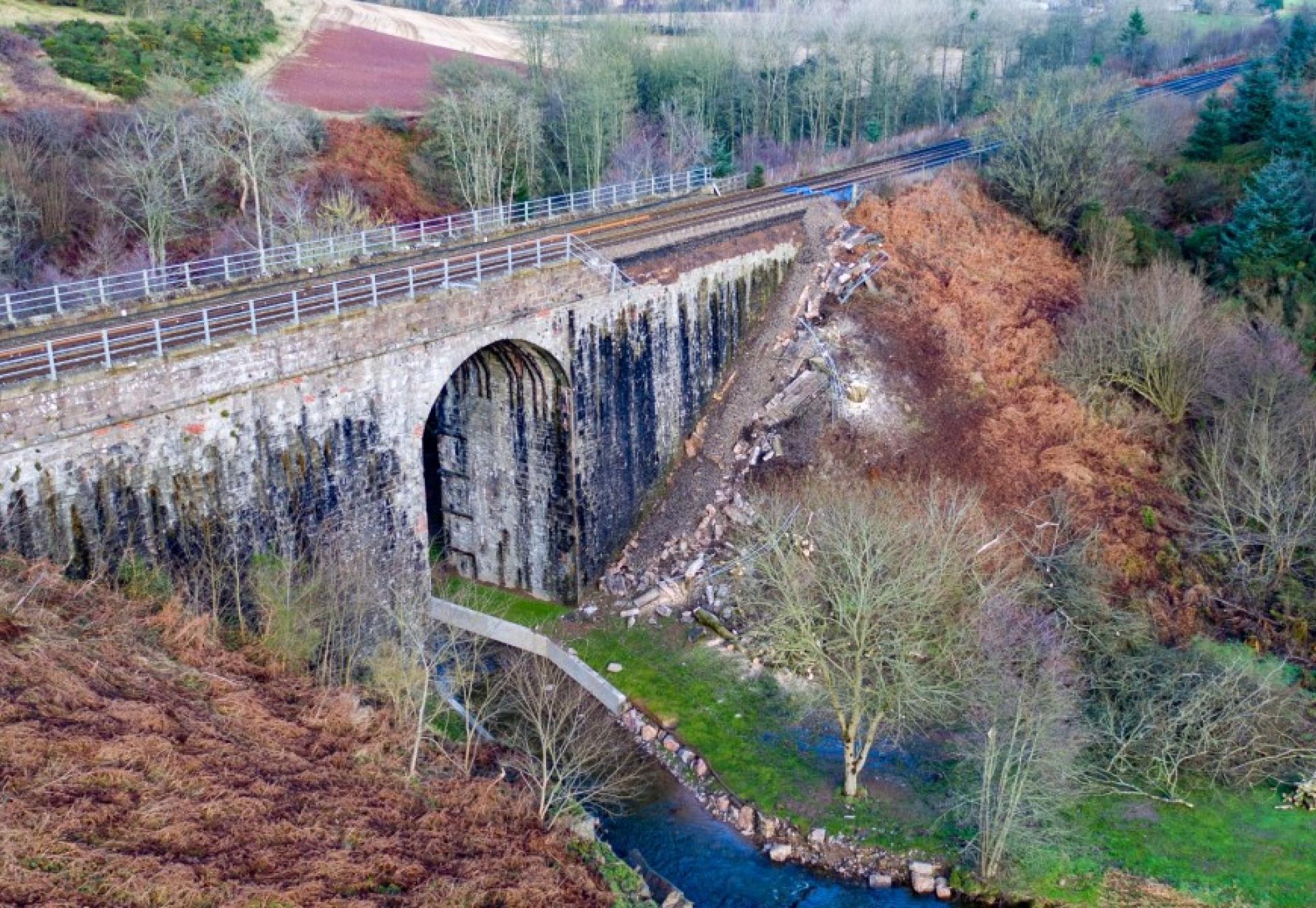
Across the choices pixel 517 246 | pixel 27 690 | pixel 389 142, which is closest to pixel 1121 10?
pixel 389 142

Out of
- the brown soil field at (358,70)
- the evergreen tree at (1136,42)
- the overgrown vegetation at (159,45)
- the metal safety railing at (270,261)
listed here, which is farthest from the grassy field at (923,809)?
the evergreen tree at (1136,42)

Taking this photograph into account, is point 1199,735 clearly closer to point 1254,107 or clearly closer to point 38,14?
point 1254,107

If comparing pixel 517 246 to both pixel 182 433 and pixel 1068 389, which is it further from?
pixel 1068 389

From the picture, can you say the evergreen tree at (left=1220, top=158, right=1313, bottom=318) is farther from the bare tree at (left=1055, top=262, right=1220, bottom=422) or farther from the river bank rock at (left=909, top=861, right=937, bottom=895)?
the river bank rock at (left=909, top=861, right=937, bottom=895)

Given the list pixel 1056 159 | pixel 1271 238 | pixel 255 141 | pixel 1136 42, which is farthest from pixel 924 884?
pixel 1136 42

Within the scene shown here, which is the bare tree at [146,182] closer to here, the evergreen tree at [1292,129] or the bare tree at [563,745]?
the bare tree at [563,745]

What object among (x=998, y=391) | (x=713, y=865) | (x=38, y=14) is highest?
(x=38, y=14)
